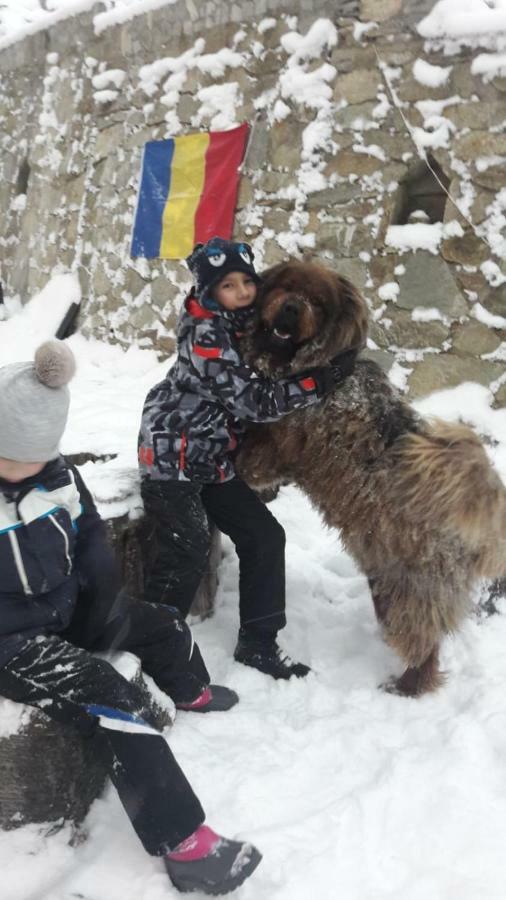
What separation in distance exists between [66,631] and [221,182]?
4481 mm

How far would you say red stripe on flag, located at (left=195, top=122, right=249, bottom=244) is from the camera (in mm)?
5480

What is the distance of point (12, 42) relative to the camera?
794cm

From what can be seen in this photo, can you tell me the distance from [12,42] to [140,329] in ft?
14.4

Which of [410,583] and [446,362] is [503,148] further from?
[410,583]

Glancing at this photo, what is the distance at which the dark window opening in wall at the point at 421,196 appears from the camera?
4645 mm

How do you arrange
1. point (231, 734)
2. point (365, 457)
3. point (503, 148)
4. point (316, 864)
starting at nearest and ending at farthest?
point (316, 864)
point (231, 734)
point (365, 457)
point (503, 148)

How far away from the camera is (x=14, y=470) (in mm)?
1808

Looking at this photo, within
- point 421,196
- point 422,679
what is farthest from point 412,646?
point 421,196

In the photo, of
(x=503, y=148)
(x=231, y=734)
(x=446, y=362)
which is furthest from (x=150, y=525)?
(x=503, y=148)


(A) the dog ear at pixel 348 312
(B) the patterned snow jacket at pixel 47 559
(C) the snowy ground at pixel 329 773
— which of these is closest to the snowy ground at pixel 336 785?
(C) the snowy ground at pixel 329 773

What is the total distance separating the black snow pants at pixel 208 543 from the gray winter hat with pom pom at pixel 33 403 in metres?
0.79

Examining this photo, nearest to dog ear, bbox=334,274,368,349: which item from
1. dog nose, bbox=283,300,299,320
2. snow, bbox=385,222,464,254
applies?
dog nose, bbox=283,300,299,320

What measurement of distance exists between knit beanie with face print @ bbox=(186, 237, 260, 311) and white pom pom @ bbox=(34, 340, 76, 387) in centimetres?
80

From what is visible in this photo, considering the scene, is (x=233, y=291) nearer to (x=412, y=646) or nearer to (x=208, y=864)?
(x=412, y=646)
